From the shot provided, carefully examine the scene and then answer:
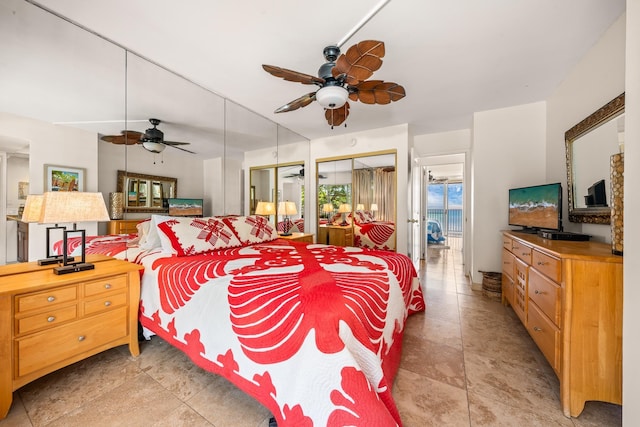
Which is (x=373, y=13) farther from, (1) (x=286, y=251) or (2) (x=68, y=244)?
(2) (x=68, y=244)

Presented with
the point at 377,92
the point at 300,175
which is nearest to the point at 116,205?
the point at 377,92

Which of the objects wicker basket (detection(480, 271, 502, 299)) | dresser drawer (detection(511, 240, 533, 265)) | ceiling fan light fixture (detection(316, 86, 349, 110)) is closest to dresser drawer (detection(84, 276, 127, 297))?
ceiling fan light fixture (detection(316, 86, 349, 110))

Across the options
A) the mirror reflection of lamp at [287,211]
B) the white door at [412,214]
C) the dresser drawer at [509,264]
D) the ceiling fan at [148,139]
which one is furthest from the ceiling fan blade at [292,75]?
the white door at [412,214]

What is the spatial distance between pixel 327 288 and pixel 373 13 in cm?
175

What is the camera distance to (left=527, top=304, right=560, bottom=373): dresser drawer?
4.74 ft

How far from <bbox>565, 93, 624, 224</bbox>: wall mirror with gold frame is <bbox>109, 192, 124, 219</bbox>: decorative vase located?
391 cm

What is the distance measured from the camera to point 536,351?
1917 millimetres

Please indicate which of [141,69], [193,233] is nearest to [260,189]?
[193,233]

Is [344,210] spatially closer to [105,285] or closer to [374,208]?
[374,208]

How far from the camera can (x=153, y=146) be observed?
A: 229 cm

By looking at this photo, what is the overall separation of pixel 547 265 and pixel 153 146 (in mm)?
3342

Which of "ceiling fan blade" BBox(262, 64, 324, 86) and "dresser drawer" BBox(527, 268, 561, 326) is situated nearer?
"dresser drawer" BBox(527, 268, 561, 326)

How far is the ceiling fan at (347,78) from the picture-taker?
1.55m

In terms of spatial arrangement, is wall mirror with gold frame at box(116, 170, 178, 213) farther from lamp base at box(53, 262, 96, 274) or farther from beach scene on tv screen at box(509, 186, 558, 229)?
beach scene on tv screen at box(509, 186, 558, 229)
